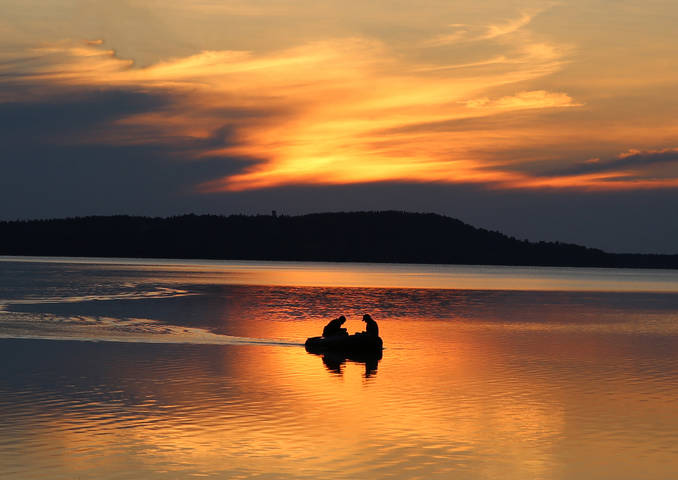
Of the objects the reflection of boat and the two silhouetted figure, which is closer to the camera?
the reflection of boat

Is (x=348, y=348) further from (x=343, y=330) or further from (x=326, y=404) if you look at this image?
(x=326, y=404)

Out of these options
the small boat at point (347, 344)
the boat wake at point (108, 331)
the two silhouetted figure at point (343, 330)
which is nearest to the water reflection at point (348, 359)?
the small boat at point (347, 344)

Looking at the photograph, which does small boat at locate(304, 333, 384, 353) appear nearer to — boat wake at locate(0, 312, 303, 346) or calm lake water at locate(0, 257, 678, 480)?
calm lake water at locate(0, 257, 678, 480)

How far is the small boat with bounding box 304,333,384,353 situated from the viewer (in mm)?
42750

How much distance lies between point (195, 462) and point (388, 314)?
5520 centimetres

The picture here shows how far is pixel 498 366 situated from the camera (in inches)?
1569

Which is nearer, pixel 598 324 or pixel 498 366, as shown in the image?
pixel 498 366

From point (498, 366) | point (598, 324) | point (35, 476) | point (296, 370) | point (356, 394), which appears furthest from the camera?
point (598, 324)

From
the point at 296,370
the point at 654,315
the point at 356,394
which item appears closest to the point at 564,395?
the point at 356,394

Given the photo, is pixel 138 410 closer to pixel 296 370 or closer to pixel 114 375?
pixel 114 375

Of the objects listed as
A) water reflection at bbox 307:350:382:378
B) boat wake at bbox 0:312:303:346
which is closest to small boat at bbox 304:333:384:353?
water reflection at bbox 307:350:382:378

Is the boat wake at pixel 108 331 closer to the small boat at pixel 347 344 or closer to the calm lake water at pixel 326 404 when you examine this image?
the calm lake water at pixel 326 404

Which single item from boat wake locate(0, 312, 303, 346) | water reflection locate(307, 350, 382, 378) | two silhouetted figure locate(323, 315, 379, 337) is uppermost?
two silhouetted figure locate(323, 315, 379, 337)

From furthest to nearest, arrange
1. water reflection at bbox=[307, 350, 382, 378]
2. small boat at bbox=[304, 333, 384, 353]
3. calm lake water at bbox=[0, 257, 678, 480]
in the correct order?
small boat at bbox=[304, 333, 384, 353] → water reflection at bbox=[307, 350, 382, 378] → calm lake water at bbox=[0, 257, 678, 480]
